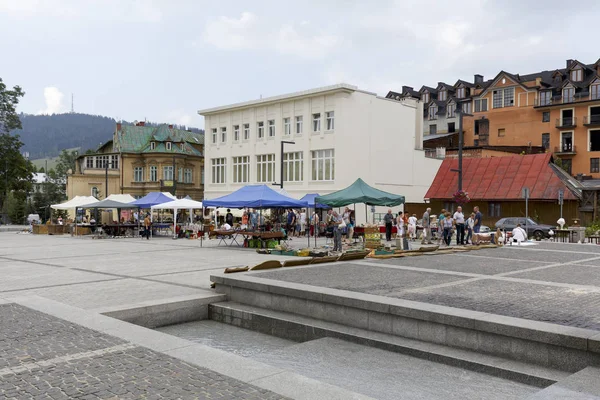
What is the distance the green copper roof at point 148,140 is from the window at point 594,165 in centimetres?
4782

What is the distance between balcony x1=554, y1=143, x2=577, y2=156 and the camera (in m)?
59.1

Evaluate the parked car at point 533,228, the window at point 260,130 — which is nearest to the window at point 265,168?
the window at point 260,130

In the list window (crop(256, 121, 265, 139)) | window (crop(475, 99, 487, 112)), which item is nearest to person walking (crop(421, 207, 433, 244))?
window (crop(256, 121, 265, 139))

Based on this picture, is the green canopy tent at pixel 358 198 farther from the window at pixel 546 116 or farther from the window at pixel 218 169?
the window at pixel 546 116

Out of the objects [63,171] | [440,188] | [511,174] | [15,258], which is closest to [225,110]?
[440,188]

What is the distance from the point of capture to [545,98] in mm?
62438

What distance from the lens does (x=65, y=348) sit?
20.7 feet

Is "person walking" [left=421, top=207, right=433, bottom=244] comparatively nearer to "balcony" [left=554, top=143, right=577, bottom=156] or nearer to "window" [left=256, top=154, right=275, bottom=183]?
"window" [left=256, top=154, right=275, bottom=183]

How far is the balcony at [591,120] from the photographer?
5794 centimetres

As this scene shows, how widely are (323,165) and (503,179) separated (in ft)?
47.4

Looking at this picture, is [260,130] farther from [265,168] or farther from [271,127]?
[265,168]

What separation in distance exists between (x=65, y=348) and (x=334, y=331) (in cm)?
381

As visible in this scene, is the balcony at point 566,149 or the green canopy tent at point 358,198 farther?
the balcony at point 566,149

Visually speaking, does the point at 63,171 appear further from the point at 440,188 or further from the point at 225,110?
the point at 440,188
